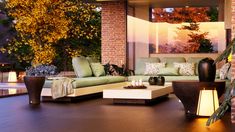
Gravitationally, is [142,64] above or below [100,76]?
above

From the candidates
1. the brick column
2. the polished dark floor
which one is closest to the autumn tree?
the brick column

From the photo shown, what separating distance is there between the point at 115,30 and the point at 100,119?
277 inches

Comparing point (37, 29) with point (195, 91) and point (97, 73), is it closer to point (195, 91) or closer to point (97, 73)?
point (97, 73)

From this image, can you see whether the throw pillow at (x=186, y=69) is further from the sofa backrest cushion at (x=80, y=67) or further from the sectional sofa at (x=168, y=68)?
the sofa backrest cushion at (x=80, y=67)

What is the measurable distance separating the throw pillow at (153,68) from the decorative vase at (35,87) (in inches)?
156

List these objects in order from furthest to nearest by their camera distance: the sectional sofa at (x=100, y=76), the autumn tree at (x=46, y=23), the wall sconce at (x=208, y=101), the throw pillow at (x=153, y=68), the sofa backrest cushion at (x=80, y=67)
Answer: the autumn tree at (x=46, y=23), the throw pillow at (x=153, y=68), the sofa backrest cushion at (x=80, y=67), the sectional sofa at (x=100, y=76), the wall sconce at (x=208, y=101)

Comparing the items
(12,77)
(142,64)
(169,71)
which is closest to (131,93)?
Answer: (169,71)

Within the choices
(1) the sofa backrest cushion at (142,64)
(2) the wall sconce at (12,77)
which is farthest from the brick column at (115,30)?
→ (2) the wall sconce at (12,77)

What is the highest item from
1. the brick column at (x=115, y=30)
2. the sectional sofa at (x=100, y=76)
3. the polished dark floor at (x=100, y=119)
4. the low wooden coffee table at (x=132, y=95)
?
the brick column at (x=115, y=30)

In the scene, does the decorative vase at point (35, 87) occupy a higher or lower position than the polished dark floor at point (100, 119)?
higher

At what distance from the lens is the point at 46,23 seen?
14422 millimetres

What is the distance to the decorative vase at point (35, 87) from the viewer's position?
8469 mm

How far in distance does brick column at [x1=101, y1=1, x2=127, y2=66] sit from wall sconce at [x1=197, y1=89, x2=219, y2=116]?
22.0 ft

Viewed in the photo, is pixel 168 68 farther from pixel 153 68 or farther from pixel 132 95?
pixel 132 95
